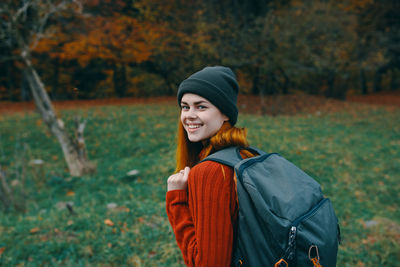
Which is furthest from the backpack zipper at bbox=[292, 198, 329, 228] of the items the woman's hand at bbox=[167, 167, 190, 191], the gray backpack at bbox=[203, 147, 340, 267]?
the woman's hand at bbox=[167, 167, 190, 191]

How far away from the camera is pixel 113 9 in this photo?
16.8 metres

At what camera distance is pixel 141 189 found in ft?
17.7

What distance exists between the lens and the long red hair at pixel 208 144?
151 cm

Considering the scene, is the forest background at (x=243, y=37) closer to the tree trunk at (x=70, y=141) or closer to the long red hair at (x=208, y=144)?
the tree trunk at (x=70, y=141)

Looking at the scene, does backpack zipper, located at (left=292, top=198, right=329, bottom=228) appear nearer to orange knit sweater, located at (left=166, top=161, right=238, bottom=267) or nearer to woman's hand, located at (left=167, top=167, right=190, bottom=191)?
orange knit sweater, located at (left=166, top=161, right=238, bottom=267)

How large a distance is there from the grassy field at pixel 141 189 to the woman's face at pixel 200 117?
2126 millimetres

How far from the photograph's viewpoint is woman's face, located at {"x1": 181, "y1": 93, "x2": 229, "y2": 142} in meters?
1.55

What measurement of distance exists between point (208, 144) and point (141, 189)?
402cm

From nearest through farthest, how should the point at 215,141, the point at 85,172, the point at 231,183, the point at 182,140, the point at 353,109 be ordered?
the point at 231,183 < the point at 215,141 < the point at 182,140 < the point at 85,172 < the point at 353,109

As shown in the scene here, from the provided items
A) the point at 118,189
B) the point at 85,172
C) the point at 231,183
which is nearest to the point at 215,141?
the point at 231,183

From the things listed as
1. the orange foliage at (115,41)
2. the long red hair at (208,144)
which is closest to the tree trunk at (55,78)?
the orange foliage at (115,41)

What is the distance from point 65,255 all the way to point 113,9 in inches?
637

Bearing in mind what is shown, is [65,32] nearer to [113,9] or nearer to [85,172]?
[113,9]

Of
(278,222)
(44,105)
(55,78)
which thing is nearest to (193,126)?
(278,222)
